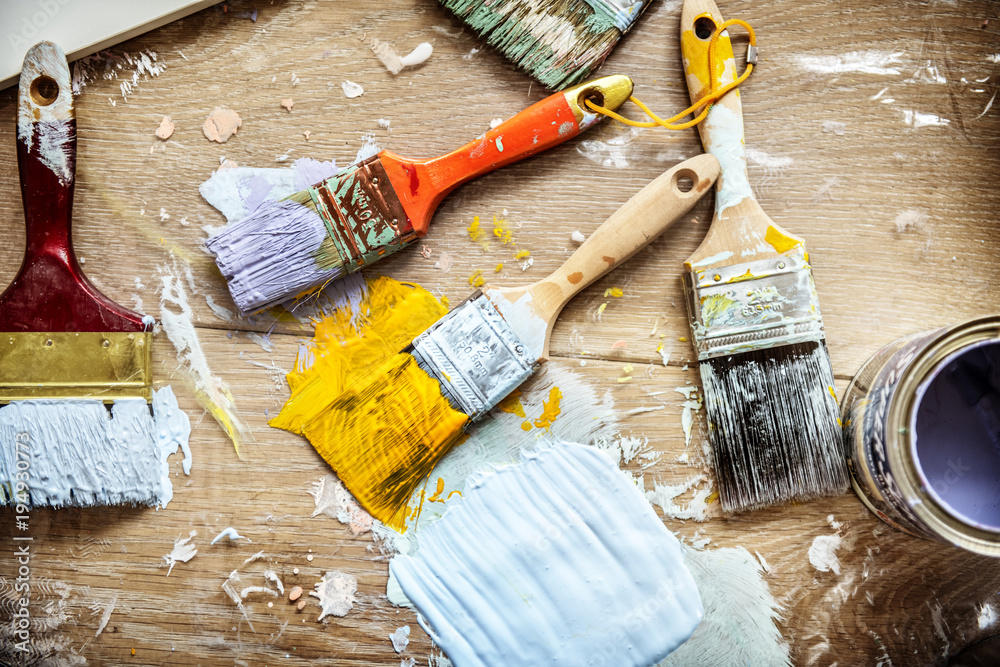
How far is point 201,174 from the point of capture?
1.08m

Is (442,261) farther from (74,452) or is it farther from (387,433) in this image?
(74,452)

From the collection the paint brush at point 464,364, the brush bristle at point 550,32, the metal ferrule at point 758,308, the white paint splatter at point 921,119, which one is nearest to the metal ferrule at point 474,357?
the paint brush at point 464,364

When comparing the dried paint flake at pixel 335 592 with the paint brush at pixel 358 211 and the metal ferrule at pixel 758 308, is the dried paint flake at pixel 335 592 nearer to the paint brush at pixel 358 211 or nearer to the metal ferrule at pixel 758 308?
the paint brush at pixel 358 211

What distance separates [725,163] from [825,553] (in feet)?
2.43

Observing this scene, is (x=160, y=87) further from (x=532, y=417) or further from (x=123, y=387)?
(x=532, y=417)

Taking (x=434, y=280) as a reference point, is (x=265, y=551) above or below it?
below

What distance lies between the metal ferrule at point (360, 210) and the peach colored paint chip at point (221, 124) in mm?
217

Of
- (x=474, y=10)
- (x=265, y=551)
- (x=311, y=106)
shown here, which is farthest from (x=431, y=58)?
(x=265, y=551)

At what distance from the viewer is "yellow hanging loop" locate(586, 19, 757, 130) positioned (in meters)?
1.03

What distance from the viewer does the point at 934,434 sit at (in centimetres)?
97

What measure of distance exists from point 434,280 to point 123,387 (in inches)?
22.8

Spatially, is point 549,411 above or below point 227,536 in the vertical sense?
above

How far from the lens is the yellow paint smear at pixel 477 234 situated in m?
1.08

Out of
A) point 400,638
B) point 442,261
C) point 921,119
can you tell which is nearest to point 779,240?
point 921,119
